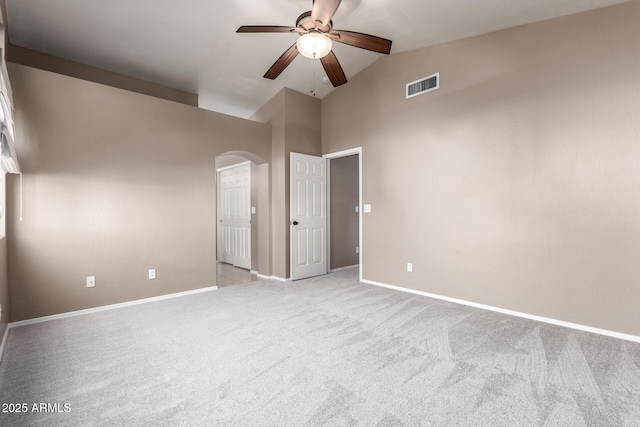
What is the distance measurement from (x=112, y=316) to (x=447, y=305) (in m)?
3.75

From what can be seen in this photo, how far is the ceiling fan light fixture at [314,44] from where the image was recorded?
2.42 metres

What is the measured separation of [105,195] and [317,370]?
10.1ft

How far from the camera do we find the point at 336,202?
552 cm

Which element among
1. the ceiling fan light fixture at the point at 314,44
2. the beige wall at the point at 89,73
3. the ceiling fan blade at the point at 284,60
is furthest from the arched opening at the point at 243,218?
the ceiling fan light fixture at the point at 314,44

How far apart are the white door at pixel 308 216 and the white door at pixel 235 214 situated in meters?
1.18

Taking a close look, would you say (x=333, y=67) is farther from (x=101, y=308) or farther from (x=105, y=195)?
(x=101, y=308)

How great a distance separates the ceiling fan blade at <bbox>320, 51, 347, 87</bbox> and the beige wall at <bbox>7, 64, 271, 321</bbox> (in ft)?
6.52

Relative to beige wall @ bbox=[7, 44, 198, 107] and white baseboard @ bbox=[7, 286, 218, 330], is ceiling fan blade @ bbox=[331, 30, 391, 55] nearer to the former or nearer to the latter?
beige wall @ bbox=[7, 44, 198, 107]

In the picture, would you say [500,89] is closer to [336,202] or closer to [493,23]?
[493,23]

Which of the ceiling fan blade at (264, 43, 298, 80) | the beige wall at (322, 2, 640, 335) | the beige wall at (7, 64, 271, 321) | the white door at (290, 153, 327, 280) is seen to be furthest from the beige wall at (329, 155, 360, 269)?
the ceiling fan blade at (264, 43, 298, 80)

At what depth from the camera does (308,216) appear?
16.4ft

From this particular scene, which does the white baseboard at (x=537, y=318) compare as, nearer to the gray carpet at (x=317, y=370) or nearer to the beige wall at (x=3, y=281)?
the gray carpet at (x=317, y=370)

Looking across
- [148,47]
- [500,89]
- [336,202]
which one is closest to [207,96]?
[148,47]

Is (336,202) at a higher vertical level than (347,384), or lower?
higher
